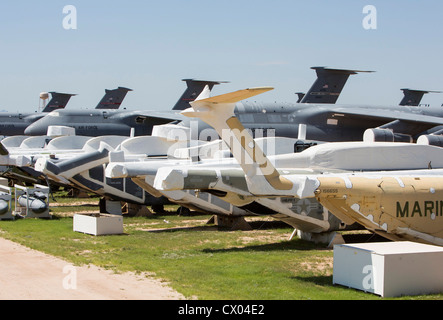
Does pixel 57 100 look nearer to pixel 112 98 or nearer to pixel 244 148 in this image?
pixel 112 98

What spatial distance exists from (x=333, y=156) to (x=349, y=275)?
6.33m

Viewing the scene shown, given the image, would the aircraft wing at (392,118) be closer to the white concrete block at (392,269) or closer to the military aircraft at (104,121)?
the military aircraft at (104,121)

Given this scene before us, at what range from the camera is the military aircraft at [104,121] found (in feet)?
122

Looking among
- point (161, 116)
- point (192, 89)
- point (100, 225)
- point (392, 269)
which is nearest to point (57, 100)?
point (192, 89)

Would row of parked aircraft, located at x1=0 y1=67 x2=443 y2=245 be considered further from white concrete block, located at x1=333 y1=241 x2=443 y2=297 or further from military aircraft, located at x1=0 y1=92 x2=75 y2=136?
military aircraft, located at x1=0 y1=92 x2=75 y2=136

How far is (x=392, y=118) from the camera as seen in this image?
31.0m

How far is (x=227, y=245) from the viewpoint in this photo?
56.1ft

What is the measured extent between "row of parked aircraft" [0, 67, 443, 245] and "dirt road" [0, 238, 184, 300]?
8.81ft

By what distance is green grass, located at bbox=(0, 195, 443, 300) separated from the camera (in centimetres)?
1166

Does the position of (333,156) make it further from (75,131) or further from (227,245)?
(75,131)

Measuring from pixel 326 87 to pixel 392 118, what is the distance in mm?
7504

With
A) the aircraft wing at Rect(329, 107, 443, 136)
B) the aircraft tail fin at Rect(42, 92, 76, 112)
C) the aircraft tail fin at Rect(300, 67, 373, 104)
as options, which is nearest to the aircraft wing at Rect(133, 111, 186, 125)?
the aircraft tail fin at Rect(300, 67, 373, 104)

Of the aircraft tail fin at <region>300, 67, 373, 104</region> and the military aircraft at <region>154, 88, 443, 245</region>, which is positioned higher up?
the aircraft tail fin at <region>300, 67, 373, 104</region>

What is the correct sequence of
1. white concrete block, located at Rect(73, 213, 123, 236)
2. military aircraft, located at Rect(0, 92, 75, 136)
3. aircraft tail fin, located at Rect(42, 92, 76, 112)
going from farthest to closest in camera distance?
aircraft tail fin, located at Rect(42, 92, 76, 112)
military aircraft, located at Rect(0, 92, 75, 136)
white concrete block, located at Rect(73, 213, 123, 236)
